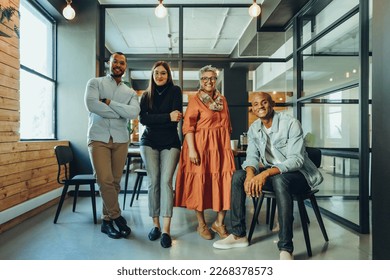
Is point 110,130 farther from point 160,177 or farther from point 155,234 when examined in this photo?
point 155,234

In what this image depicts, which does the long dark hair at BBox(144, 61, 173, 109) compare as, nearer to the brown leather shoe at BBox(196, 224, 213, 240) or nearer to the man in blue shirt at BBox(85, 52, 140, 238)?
the man in blue shirt at BBox(85, 52, 140, 238)

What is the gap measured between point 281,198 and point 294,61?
8.30ft

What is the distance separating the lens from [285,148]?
2092 millimetres

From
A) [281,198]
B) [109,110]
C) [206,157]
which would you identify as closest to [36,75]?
[109,110]

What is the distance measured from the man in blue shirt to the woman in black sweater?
147 millimetres

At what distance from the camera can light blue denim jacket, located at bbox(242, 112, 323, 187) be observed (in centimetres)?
196

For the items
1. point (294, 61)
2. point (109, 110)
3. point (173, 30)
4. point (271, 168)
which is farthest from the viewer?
point (173, 30)

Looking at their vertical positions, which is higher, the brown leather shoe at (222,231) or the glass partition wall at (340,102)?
the glass partition wall at (340,102)

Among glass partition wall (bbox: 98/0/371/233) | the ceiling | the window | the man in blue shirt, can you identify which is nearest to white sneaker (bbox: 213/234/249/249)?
the man in blue shirt

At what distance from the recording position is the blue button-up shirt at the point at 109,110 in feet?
7.19

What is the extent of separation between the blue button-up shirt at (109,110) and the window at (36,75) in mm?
1333

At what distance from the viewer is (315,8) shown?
3.29 m

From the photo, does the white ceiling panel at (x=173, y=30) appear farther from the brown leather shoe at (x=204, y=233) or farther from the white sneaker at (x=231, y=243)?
the white sneaker at (x=231, y=243)

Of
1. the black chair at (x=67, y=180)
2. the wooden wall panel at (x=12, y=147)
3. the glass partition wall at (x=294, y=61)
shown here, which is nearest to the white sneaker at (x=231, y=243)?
the glass partition wall at (x=294, y=61)
